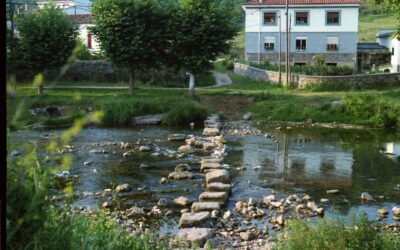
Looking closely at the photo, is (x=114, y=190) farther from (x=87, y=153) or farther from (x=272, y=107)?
(x=272, y=107)

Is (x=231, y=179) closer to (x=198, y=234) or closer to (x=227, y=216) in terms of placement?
(x=227, y=216)

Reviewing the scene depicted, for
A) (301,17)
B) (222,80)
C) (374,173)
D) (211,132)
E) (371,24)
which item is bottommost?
(374,173)

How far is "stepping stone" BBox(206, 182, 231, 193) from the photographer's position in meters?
14.3

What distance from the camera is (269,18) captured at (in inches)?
1941

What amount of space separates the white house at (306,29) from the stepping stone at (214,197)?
35.9m

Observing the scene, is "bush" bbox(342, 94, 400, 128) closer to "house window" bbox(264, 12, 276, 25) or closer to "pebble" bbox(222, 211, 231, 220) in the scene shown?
"pebble" bbox(222, 211, 231, 220)

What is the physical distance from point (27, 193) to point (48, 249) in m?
0.65

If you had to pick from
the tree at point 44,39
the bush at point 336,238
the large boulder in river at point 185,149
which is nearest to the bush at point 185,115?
the large boulder in river at point 185,149

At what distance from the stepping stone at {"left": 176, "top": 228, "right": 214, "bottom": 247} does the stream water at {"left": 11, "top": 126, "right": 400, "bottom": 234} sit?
873 millimetres

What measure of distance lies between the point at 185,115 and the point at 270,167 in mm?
9616

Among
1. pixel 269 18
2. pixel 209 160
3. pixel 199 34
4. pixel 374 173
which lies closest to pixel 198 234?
pixel 209 160

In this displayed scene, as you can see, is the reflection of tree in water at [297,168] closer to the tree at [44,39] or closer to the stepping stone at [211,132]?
the stepping stone at [211,132]

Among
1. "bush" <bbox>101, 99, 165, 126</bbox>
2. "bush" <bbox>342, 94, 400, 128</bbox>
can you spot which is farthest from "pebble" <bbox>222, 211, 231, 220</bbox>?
"bush" <bbox>342, 94, 400, 128</bbox>

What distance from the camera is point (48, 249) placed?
4.59 m
